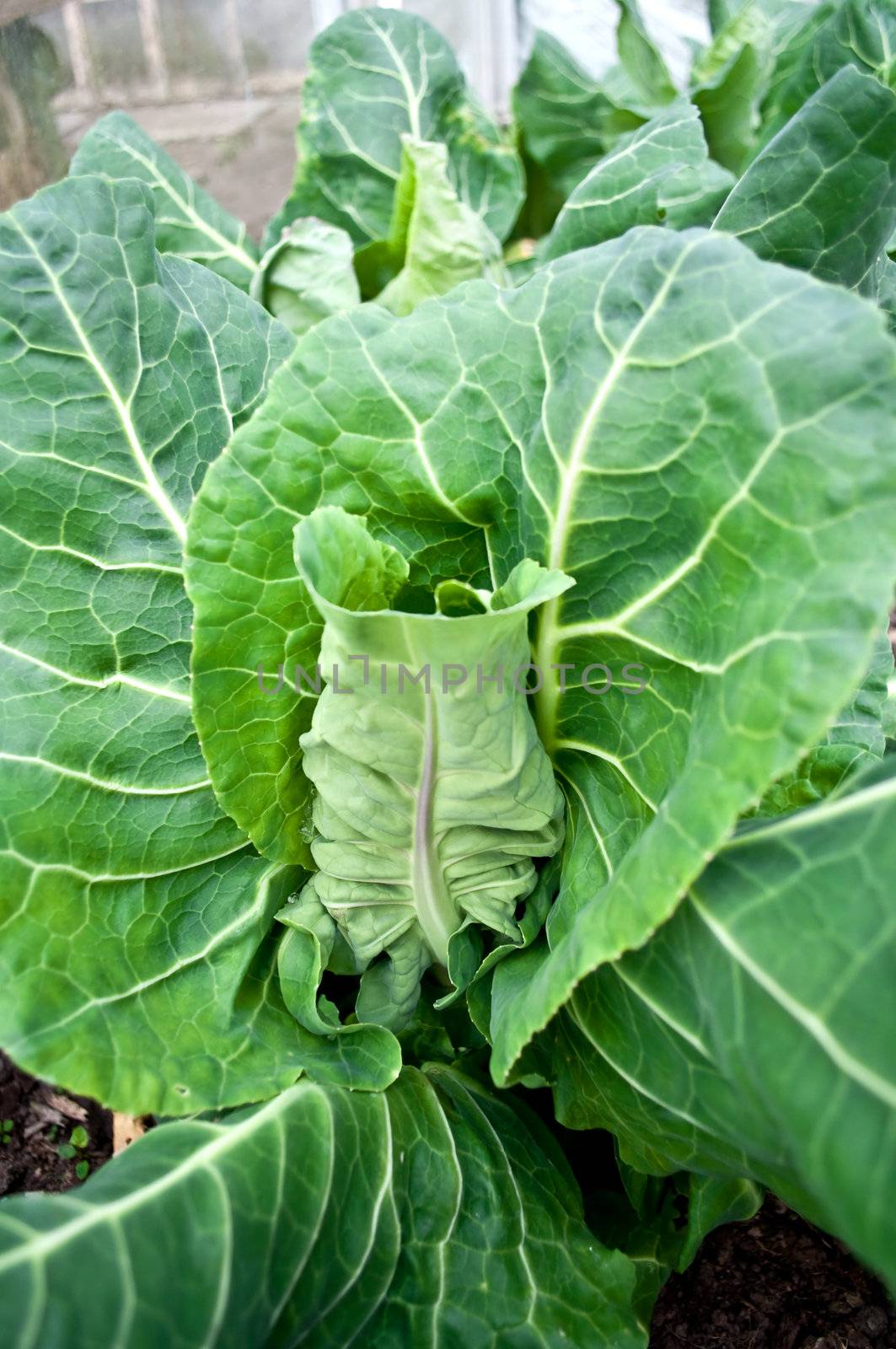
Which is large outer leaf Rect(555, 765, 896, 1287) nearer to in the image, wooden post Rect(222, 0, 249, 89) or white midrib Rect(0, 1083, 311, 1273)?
white midrib Rect(0, 1083, 311, 1273)

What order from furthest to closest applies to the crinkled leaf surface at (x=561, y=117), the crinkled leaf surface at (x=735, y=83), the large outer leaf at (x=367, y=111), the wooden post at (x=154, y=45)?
the wooden post at (x=154, y=45), the crinkled leaf surface at (x=561, y=117), the crinkled leaf surface at (x=735, y=83), the large outer leaf at (x=367, y=111)

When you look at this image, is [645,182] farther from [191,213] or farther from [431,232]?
[191,213]

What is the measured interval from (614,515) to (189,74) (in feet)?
9.30

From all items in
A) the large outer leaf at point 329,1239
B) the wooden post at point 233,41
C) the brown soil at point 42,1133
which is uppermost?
the wooden post at point 233,41

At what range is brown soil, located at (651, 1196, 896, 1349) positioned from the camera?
144 cm

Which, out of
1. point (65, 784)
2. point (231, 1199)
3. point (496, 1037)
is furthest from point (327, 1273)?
point (65, 784)

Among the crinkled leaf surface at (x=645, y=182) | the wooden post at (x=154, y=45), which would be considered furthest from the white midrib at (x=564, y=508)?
the wooden post at (x=154, y=45)

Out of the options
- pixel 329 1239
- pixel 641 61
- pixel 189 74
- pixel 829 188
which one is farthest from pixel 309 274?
pixel 189 74

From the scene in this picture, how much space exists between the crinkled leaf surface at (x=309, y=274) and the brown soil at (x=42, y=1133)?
144 centimetres

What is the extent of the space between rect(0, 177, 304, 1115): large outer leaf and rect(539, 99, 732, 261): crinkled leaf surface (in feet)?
2.51

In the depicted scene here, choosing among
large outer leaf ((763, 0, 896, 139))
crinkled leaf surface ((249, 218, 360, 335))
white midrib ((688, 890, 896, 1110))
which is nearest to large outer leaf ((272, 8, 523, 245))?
crinkled leaf surface ((249, 218, 360, 335))

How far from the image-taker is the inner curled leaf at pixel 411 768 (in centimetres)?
101

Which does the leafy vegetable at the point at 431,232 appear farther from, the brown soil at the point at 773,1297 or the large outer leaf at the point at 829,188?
the brown soil at the point at 773,1297

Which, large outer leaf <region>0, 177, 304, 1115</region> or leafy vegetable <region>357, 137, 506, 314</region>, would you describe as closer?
large outer leaf <region>0, 177, 304, 1115</region>
